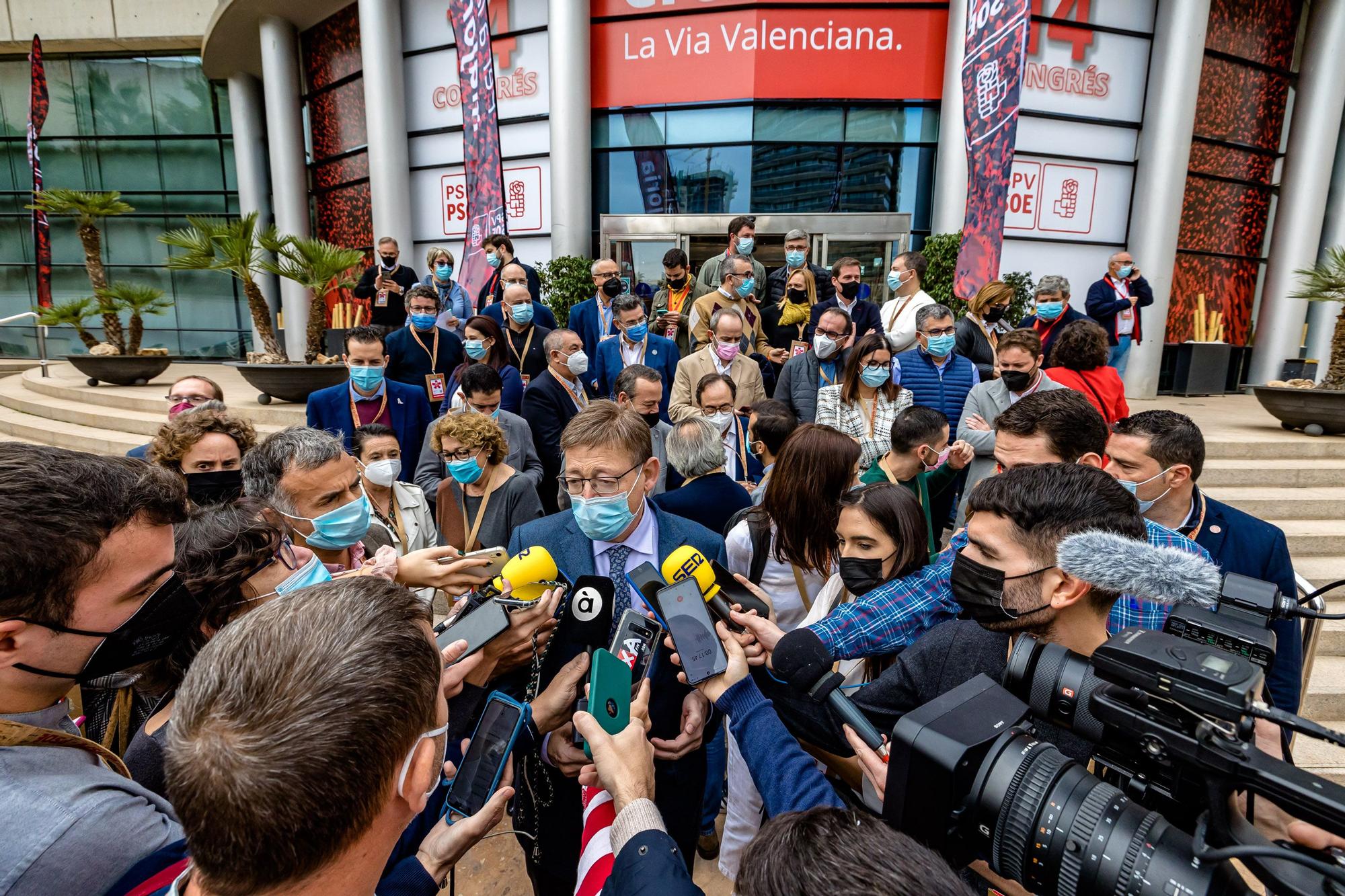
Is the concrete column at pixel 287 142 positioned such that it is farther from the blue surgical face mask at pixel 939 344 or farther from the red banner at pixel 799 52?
the blue surgical face mask at pixel 939 344

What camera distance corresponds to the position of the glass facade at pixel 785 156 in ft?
32.7

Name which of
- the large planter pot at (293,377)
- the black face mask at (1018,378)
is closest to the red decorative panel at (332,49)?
the large planter pot at (293,377)

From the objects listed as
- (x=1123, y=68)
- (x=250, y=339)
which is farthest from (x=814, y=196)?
(x=250, y=339)

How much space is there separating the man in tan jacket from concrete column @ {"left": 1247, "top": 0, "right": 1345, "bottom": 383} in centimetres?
1075

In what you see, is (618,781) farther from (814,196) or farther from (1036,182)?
(1036,182)

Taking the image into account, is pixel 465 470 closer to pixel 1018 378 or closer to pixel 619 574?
pixel 619 574

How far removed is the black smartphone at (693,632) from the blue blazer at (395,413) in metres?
3.15

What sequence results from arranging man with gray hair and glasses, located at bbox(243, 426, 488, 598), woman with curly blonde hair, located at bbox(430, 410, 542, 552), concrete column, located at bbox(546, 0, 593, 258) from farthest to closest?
concrete column, located at bbox(546, 0, 593, 258) < woman with curly blonde hair, located at bbox(430, 410, 542, 552) < man with gray hair and glasses, located at bbox(243, 426, 488, 598)

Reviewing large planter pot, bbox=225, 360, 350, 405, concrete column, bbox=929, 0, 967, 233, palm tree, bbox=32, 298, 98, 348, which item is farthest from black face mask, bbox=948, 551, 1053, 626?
palm tree, bbox=32, 298, 98, 348

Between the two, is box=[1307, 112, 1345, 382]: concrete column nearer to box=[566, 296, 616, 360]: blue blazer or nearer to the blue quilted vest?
the blue quilted vest

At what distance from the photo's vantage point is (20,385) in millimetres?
11727

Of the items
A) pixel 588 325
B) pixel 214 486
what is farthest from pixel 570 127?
pixel 214 486

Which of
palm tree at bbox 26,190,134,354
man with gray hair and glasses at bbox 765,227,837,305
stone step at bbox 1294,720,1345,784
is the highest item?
palm tree at bbox 26,190,134,354

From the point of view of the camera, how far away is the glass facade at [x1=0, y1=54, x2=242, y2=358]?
1530cm
